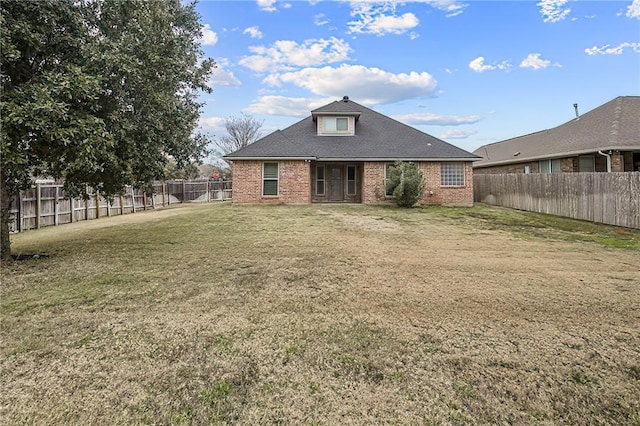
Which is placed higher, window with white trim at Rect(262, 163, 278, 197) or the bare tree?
the bare tree

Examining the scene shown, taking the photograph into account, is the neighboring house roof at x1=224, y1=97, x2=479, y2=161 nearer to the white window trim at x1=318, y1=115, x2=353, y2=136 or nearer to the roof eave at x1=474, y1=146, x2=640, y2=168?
the white window trim at x1=318, y1=115, x2=353, y2=136

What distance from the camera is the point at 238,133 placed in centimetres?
4259

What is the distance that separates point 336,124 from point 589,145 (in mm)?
12373

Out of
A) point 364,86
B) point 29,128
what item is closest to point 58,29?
point 29,128

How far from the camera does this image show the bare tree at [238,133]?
4219 centimetres

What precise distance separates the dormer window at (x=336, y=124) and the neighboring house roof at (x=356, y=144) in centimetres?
38

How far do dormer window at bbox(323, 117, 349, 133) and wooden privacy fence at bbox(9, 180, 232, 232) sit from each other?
32.7 ft

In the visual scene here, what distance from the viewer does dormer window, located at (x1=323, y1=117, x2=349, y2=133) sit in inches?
798

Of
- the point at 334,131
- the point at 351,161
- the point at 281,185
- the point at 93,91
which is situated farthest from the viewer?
the point at 334,131

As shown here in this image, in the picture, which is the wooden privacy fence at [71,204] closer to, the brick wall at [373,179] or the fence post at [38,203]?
the fence post at [38,203]

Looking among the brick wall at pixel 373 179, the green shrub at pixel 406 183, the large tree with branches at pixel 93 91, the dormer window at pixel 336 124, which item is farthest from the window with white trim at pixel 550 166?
the large tree with branches at pixel 93 91

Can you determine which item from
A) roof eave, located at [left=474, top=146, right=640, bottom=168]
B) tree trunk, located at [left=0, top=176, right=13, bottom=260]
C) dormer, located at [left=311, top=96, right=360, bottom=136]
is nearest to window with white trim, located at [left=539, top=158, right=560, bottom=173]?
roof eave, located at [left=474, top=146, right=640, bottom=168]

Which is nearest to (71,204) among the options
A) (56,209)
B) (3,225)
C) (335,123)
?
(56,209)

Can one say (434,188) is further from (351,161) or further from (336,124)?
(336,124)
